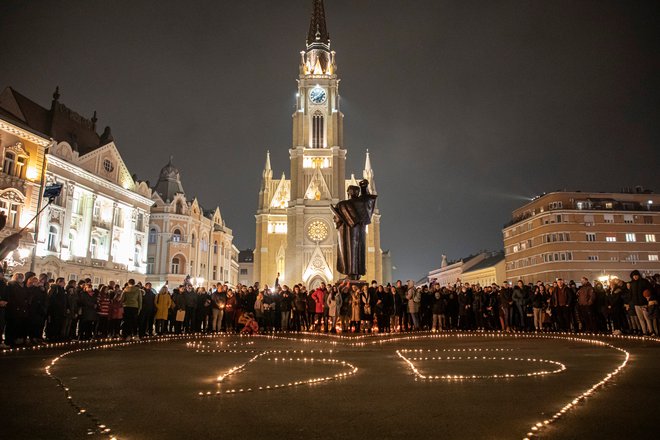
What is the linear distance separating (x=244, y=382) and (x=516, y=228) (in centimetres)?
7598

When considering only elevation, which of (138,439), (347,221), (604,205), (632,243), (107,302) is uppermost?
(604,205)

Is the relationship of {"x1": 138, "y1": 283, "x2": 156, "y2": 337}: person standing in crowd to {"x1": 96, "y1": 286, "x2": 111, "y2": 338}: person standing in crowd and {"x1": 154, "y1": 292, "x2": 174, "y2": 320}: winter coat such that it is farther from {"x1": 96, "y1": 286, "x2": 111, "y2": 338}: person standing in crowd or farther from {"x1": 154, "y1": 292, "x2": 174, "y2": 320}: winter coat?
{"x1": 96, "y1": 286, "x2": 111, "y2": 338}: person standing in crowd

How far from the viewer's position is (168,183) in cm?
6312

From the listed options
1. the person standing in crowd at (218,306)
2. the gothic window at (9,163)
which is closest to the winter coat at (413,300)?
the person standing in crowd at (218,306)

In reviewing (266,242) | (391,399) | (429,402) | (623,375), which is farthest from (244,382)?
(266,242)

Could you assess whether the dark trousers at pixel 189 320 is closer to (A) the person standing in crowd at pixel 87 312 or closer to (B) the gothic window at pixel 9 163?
(A) the person standing in crowd at pixel 87 312

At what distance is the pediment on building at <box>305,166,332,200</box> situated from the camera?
216 ft

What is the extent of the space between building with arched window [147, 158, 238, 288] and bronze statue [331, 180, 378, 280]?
41113mm

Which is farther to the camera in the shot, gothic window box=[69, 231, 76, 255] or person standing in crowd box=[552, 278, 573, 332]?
gothic window box=[69, 231, 76, 255]

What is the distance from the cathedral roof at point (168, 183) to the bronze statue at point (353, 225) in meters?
49.6

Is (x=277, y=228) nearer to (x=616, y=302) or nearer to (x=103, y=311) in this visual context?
(x=103, y=311)

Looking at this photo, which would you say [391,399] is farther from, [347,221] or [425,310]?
[425,310]

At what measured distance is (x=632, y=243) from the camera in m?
66.2

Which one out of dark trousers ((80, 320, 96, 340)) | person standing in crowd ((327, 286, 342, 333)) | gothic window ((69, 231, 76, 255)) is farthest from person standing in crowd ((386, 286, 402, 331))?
gothic window ((69, 231, 76, 255))
